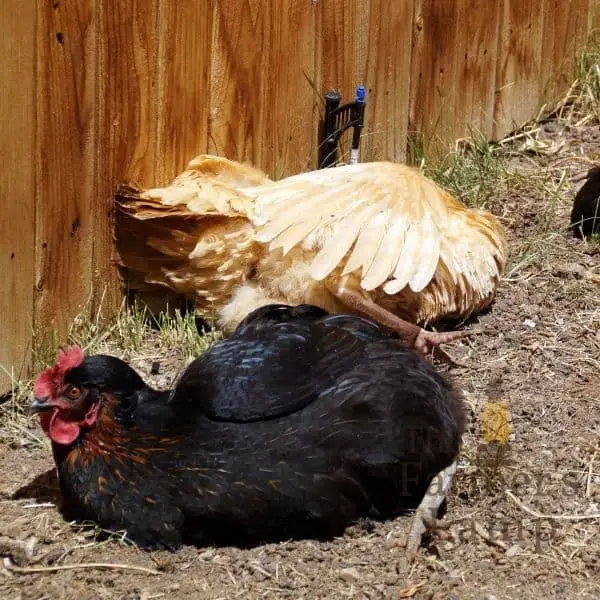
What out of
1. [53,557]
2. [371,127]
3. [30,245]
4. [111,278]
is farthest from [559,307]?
[53,557]

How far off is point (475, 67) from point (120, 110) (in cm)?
259

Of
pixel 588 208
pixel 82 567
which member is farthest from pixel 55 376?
pixel 588 208

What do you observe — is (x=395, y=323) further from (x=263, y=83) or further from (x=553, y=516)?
(x=263, y=83)

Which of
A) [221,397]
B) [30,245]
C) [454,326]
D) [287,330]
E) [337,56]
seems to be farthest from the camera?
[337,56]

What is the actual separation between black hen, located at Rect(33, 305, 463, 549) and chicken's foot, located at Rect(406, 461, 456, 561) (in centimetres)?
4

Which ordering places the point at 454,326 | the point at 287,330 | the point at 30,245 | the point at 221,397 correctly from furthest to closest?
the point at 454,326 < the point at 30,245 < the point at 287,330 < the point at 221,397

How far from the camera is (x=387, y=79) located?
5379mm

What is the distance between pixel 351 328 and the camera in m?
3.59

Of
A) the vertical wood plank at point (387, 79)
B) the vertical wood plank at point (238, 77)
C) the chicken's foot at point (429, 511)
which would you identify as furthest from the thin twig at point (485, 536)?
the vertical wood plank at point (387, 79)

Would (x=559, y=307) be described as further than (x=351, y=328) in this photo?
Yes

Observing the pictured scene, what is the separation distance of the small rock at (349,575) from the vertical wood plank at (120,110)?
1.75m

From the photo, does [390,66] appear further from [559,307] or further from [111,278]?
[111,278]

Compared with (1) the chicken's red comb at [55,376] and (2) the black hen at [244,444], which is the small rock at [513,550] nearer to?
(2) the black hen at [244,444]

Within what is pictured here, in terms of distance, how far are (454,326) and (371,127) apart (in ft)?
4.15
